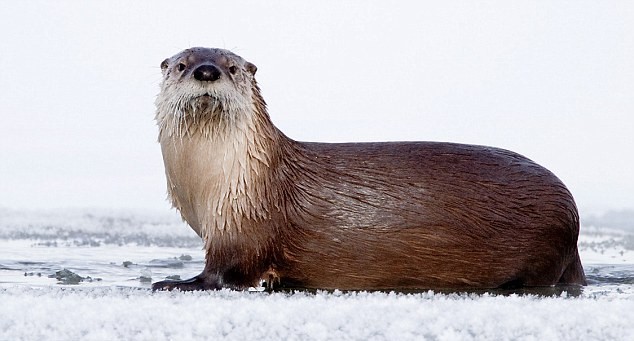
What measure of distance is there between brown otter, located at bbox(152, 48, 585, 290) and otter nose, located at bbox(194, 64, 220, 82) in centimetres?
3

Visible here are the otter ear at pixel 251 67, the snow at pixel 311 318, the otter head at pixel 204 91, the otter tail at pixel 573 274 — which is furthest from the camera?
the otter tail at pixel 573 274

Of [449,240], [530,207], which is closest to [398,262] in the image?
[449,240]

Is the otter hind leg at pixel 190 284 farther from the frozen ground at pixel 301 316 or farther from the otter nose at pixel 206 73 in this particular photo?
the otter nose at pixel 206 73

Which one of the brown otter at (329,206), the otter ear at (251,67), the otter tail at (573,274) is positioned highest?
the otter ear at (251,67)

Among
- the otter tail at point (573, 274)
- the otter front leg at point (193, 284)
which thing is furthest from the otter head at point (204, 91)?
the otter tail at point (573, 274)

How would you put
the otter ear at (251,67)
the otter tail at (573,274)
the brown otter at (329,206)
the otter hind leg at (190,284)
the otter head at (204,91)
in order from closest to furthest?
the otter hind leg at (190,284), the otter head at (204,91), the brown otter at (329,206), the otter ear at (251,67), the otter tail at (573,274)

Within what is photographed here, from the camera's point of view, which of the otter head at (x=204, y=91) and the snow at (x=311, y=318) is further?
the otter head at (x=204, y=91)

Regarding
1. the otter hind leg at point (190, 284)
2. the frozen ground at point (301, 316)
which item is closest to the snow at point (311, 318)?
the frozen ground at point (301, 316)

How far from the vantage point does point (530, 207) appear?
427 cm

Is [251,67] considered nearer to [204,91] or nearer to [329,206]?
[204,91]

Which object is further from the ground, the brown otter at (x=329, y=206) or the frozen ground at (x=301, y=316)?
the brown otter at (x=329, y=206)

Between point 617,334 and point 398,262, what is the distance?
1.38m

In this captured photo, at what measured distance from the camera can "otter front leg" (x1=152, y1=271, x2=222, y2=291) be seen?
382 centimetres

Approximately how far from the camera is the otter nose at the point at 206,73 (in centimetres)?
387
